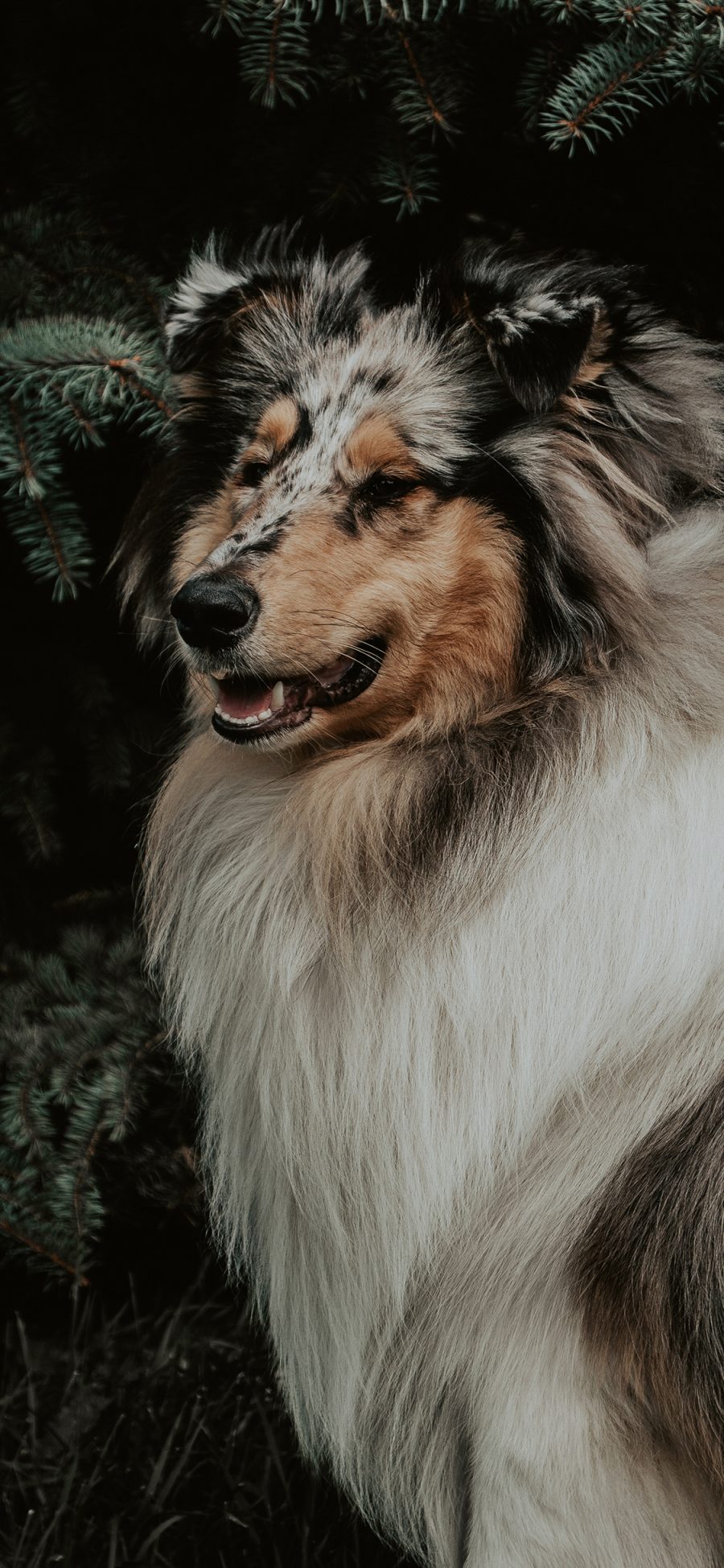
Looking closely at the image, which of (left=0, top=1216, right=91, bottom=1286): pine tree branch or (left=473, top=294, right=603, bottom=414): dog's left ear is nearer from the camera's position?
(left=473, top=294, right=603, bottom=414): dog's left ear

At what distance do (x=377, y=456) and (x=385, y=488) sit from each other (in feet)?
0.15

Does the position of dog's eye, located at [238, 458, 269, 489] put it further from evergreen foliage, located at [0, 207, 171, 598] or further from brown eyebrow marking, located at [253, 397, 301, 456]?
evergreen foliage, located at [0, 207, 171, 598]

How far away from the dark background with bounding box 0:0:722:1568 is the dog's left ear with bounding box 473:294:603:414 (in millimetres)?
449

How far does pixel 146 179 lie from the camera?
110 inches

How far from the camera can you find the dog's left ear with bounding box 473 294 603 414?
1.86m

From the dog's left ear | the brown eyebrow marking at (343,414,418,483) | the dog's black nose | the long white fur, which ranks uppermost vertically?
the dog's left ear

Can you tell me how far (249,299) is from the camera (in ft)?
7.52

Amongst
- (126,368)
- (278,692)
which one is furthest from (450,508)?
(126,368)

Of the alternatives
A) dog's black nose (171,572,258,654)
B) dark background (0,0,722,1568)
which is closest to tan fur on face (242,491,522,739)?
dog's black nose (171,572,258,654)

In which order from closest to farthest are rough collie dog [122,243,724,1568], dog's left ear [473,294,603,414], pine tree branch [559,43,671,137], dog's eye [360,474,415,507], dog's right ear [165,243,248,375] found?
1. rough collie dog [122,243,724,1568]
2. dog's left ear [473,294,603,414]
3. dog's eye [360,474,415,507]
4. pine tree branch [559,43,671,137]
5. dog's right ear [165,243,248,375]

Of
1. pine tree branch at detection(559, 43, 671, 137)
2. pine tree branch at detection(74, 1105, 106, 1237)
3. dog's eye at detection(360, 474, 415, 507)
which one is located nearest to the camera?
dog's eye at detection(360, 474, 415, 507)

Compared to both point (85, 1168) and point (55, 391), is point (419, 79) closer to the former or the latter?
point (55, 391)

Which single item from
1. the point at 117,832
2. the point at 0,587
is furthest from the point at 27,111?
the point at 117,832

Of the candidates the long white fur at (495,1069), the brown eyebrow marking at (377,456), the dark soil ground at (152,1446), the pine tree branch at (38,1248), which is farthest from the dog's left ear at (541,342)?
the dark soil ground at (152,1446)
